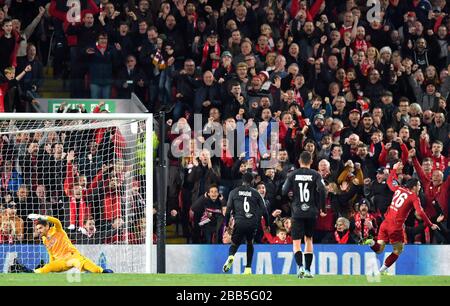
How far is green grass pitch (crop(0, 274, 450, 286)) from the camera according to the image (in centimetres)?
1495

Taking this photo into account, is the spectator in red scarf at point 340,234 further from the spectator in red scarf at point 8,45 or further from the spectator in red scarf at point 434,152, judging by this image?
the spectator in red scarf at point 8,45

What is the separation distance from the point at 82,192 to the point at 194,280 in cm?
429

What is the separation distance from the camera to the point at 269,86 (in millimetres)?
22141

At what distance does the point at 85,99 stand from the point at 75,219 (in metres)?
2.98

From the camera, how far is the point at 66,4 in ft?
75.7

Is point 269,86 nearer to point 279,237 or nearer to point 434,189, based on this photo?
point 279,237

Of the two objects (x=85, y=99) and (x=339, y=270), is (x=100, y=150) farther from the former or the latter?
(x=339, y=270)

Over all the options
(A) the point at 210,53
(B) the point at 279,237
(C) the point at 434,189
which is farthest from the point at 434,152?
(A) the point at 210,53

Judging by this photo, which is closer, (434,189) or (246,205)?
(246,205)

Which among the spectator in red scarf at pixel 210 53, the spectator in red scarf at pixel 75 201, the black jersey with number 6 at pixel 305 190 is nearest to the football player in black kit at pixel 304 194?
the black jersey with number 6 at pixel 305 190

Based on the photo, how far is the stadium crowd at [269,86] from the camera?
20672 mm

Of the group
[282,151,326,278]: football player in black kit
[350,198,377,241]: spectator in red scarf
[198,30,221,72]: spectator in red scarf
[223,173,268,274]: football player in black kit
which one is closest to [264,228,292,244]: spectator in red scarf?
[350,198,377,241]: spectator in red scarf

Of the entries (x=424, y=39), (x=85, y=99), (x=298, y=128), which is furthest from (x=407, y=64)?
(x=85, y=99)

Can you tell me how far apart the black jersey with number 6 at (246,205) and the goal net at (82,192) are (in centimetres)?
143
